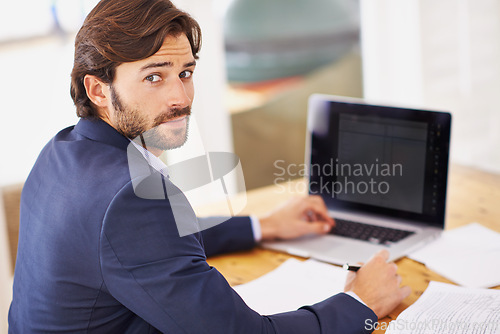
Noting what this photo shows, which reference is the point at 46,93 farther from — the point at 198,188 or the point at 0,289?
the point at 198,188

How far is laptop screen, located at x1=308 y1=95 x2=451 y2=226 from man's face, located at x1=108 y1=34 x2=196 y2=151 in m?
0.57

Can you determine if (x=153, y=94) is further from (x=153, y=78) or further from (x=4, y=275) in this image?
(x=4, y=275)

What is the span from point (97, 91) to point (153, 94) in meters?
0.13

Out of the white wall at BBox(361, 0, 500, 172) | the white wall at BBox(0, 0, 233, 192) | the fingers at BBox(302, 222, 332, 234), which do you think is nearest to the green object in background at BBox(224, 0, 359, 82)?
the white wall at BBox(361, 0, 500, 172)

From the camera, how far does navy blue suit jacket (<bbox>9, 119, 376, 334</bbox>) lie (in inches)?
31.4

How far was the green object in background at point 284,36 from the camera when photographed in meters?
3.73

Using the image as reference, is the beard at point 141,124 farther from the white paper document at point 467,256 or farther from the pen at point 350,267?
the white paper document at point 467,256

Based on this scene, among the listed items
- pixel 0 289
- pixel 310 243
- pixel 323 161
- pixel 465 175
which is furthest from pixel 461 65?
pixel 0 289

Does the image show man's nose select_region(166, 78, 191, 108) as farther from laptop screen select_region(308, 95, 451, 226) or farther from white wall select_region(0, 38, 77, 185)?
white wall select_region(0, 38, 77, 185)

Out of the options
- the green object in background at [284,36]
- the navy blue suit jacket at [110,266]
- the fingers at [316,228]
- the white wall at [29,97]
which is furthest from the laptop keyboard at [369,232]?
the green object in background at [284,36]

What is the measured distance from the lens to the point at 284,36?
3.87m

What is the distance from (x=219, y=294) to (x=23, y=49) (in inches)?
69.1

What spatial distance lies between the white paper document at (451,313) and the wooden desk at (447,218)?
0.04 metres

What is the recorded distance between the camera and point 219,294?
823mm
